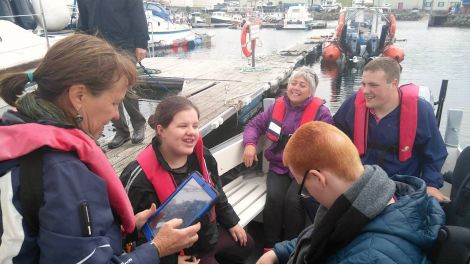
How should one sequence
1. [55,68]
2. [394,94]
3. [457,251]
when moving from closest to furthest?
[55,68] < [457,251] < [394,94]

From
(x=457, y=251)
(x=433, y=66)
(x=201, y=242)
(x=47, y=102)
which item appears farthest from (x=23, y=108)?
(x=433, y=66)

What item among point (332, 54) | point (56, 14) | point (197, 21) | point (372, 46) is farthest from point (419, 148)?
point (197, 21)

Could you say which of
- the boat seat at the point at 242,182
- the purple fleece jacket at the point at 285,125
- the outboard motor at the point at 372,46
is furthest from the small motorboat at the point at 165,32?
the purple fleece jacket at the point at 285,125

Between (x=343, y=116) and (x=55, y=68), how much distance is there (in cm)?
283

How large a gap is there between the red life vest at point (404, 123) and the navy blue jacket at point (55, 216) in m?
2.66

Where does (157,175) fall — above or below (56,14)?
below

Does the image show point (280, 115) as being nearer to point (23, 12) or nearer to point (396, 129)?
point (396, 129)

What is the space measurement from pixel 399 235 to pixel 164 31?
1156 inches

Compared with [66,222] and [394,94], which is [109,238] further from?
[394,94]

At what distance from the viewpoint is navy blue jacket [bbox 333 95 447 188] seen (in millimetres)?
3131

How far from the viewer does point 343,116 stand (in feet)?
11.6

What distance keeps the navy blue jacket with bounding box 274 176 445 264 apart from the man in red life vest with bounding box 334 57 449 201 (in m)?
1.92

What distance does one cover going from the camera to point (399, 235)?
4.19 feet

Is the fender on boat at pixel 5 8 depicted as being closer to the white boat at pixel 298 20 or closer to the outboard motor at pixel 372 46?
the outboard motor at pixel 372 46
